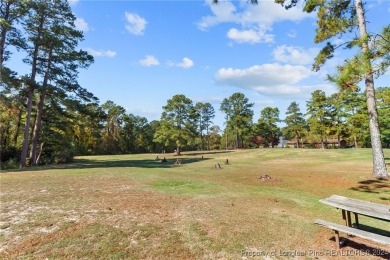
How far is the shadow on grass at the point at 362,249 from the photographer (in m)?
4.96

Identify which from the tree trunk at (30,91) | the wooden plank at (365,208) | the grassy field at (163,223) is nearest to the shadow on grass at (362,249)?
the grassy field at (163,223)

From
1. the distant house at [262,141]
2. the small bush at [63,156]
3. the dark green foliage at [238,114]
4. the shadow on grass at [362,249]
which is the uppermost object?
the dark green foliage at [238,114]

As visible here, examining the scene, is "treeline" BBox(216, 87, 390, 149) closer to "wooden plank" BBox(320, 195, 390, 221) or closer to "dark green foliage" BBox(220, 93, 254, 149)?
"dark green foliage" BBox(220, 93, 254, 149)

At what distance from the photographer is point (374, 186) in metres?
11.3

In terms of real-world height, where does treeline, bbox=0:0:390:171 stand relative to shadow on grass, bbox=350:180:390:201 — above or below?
above

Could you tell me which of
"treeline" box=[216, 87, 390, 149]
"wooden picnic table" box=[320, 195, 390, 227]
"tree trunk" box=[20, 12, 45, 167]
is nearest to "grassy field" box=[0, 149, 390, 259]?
"wooden picnic table" box=[320, 195, 390, 227]

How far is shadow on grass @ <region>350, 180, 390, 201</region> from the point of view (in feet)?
34.7

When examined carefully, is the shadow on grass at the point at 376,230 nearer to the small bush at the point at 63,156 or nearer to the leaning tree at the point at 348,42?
the leaning tree at the point at 348,42

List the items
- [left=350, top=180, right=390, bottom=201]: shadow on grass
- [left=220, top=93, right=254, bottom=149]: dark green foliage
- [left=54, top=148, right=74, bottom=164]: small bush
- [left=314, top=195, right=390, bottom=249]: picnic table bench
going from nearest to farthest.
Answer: [left=314, top=195, right=390, bottom=249]: picnic table bench
[left=350, top=180, right=390, bottom=201]: shadow on grass
[left=54, top=148, right=74, bottom=164]: small bush
[left=220, top=93, right=254, bottom=149]: dark green foliage

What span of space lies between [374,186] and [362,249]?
25.3ft

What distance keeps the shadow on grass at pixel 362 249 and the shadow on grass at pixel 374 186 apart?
6.30 metres

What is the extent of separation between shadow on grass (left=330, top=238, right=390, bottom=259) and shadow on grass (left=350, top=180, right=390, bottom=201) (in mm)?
6301

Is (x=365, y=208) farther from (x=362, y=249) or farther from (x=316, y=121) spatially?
(x=316, y=121)

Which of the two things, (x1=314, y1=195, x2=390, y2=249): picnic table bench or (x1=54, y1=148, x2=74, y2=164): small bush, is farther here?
(x1=54, y1=148, x2=74, y2=164): small bush
